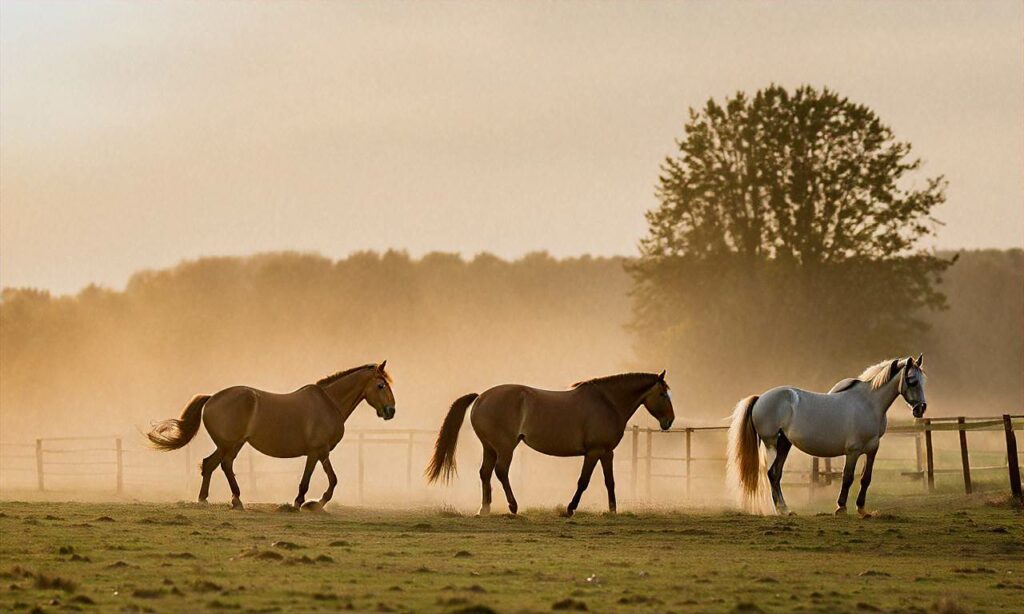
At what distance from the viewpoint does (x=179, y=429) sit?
65.9ft

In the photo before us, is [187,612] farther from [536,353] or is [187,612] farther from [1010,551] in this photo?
[536,353]

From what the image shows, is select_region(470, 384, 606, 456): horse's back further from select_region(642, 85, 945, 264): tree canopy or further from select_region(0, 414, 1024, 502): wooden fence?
select_region(642, 85, 945, 264): tree canopy

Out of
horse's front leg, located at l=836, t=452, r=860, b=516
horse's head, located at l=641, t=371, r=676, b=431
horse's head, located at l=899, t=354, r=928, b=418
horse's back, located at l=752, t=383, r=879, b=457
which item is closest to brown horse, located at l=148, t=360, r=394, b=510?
horse's head, located at l=641, t=371, r=676, b=431

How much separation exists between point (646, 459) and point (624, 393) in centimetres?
1245

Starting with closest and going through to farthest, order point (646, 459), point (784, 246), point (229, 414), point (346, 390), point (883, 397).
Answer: point (229, 414), point (346, 390), point (883, 397), point (646, 459), point (784, 246)

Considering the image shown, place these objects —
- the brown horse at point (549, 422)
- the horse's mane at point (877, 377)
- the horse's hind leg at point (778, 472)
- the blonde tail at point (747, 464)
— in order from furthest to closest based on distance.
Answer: the horse's mane at point (877, 377) < the blonde tail at point (747, 464) < the horse's hind leg at point (778, 472) < the brown horse at point (549, 422)

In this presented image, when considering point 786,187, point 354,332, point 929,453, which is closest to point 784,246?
point 786,187

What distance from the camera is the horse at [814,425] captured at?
20516mm

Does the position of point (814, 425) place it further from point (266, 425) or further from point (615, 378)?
point (266, 425)

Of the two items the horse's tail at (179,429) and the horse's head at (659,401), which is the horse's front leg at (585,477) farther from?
the horse's tail at (179,429)

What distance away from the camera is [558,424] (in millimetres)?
20047

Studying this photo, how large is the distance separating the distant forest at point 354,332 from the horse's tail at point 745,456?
39887mm

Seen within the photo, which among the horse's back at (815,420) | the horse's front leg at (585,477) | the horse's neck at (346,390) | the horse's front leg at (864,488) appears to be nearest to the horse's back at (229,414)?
the horse's neck at (346,390)

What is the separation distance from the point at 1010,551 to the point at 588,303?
77.1 meters
